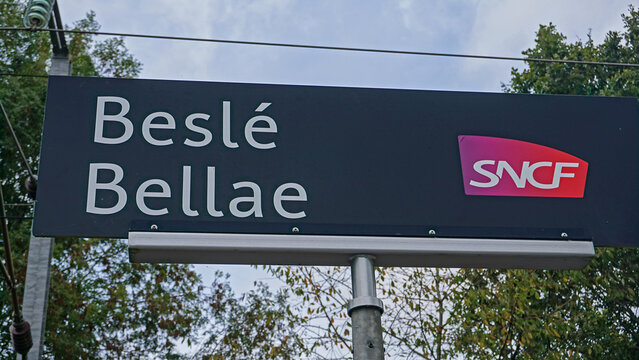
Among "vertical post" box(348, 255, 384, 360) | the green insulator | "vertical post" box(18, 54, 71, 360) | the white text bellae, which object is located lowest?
"vertical post" box(348, 255, 384, 360)

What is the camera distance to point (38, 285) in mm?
8102

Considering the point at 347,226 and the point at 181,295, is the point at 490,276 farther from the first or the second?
the point at 347,226

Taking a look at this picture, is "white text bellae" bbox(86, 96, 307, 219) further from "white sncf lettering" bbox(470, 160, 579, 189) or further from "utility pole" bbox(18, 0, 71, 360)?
"utility pole" bbox(18, 0, 71, 360)

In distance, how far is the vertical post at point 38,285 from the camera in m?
7.84

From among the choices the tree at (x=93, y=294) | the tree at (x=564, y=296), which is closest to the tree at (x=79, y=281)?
the tree at (x=93, y=294)

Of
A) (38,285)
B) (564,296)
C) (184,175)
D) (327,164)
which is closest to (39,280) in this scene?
(38,285)

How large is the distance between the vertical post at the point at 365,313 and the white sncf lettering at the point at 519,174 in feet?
2.15

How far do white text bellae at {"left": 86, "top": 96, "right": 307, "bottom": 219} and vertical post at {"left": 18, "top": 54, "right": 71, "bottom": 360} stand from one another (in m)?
4.79

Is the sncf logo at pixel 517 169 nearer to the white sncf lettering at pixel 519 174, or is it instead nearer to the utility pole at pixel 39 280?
the white sncf lettering at pixel 519 174

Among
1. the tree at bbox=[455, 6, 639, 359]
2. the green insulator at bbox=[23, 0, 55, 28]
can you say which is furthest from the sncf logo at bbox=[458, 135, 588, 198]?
the tree at bbox=[455, 6, 639, 359]

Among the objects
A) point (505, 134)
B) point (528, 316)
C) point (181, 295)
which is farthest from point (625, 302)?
point (505, 134)

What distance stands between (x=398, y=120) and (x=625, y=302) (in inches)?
656

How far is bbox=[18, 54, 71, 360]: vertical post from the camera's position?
784 cm

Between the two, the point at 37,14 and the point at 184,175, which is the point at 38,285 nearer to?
the point at 37,14
